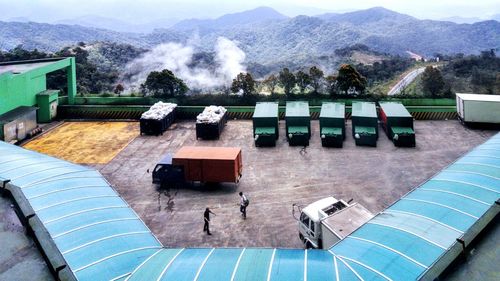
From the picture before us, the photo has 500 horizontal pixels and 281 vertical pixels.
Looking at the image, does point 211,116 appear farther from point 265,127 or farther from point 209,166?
point 209,166

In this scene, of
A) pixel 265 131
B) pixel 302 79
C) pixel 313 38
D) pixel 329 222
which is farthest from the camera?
pixel 313 38

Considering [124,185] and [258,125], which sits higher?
[258,125]

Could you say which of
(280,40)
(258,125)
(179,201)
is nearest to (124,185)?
(179,201)

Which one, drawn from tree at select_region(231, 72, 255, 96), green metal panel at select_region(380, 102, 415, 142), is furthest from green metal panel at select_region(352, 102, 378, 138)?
tree at select_region(231, 72, 255, 96)

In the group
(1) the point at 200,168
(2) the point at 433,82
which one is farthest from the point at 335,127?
(2) the point at 433,82

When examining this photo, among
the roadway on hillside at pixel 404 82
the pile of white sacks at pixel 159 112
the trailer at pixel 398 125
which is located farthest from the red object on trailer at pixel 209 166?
the roadway on hillside at pixel 404 82

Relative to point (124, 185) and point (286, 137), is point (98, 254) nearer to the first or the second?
point (124, 185)

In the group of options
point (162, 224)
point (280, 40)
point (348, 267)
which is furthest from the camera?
point (280, 40)

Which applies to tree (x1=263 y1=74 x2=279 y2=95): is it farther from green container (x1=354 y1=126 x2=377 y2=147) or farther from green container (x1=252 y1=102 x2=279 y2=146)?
green container (x1=354 y1=126 x2=377 y2=147)
